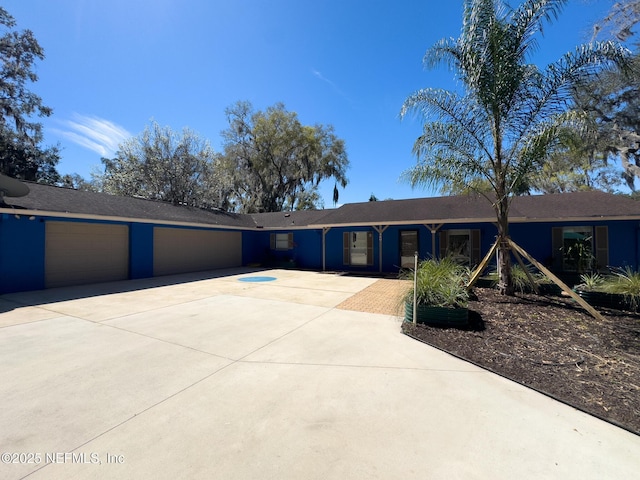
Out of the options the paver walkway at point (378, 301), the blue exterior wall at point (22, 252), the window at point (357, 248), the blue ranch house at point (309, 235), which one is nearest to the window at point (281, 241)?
the blue ranch house at point (309, 235)

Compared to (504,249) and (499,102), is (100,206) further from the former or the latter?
(504,249)

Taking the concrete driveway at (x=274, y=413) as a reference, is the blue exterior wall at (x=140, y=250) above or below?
above

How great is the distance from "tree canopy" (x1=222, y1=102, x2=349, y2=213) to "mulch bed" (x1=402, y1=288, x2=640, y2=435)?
76.4 ft

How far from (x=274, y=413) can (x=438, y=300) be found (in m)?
3.99

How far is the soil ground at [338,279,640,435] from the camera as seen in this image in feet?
10.3

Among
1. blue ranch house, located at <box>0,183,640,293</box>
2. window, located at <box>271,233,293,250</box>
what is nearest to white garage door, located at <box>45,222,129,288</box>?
blue ranch house, located at <box>0,183,640,293</box>

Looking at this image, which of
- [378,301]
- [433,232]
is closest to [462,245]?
[433,232]

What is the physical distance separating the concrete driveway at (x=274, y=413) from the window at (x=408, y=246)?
9120 mm

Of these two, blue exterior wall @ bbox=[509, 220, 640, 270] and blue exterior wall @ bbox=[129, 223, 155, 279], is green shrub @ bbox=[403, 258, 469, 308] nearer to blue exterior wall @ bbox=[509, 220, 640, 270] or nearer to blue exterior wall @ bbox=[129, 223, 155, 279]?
blue exterior wall @ bbox=[509, 220, 640, 270]

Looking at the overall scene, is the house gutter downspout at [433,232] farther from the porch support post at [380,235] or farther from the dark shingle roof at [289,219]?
the dark shingle roof at [289,219]

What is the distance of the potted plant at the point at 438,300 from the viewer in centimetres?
534

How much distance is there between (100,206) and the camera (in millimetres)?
11508

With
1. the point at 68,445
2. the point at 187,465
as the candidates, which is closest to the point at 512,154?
the point at 187,465

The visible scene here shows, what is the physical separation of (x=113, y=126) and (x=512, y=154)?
86.6ft
